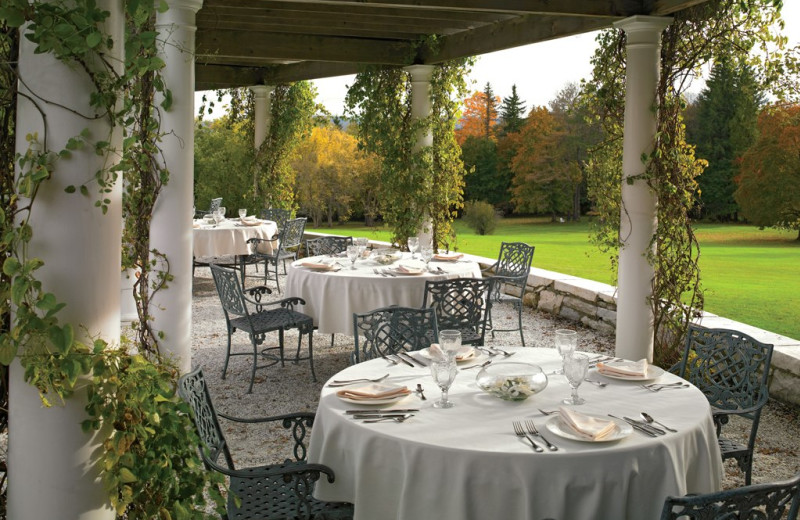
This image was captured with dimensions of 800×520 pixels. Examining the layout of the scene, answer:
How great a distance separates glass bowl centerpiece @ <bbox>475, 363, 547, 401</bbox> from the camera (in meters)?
2.88

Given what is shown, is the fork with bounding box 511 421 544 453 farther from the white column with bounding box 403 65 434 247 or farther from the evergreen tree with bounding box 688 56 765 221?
the evergreen tree with bounding box 688 56 765 221

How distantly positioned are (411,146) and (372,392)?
21.6 feet

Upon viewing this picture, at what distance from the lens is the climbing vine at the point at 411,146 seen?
29.6ft

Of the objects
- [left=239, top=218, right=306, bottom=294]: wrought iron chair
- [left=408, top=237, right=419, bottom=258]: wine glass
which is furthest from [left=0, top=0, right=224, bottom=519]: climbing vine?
[left=239, top=218, right=306, bottom=294]: wrought iron chair

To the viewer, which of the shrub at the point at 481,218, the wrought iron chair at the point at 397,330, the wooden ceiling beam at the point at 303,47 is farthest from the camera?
the shrub at the point at 481,218

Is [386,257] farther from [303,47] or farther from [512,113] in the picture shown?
[512,113]

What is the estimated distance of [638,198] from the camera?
19.0 feet

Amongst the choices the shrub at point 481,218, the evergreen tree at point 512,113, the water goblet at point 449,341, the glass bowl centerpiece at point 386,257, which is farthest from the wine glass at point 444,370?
the evergreen tree at point 512,113

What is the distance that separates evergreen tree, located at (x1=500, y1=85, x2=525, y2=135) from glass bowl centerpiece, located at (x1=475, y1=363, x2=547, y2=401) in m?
28.2

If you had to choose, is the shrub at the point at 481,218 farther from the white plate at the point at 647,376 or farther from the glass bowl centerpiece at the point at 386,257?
the white plate at the point at 647,376

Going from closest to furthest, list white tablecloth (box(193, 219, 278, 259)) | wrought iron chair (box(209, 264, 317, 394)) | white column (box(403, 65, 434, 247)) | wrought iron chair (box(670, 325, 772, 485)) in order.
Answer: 1. wrought iron chair (box(670, 325, 772, 485))
2. wrought iron chair (box(209, 264, 317, 394))
3. white column (box(403, 65, 434, 247))
4. white tablecloth (box(193, 219, 278, 259))

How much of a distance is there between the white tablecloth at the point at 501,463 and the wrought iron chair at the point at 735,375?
0.57m

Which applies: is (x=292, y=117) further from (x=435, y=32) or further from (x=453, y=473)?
(x=453, y=473)

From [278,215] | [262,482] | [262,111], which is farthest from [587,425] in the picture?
[262,111]
